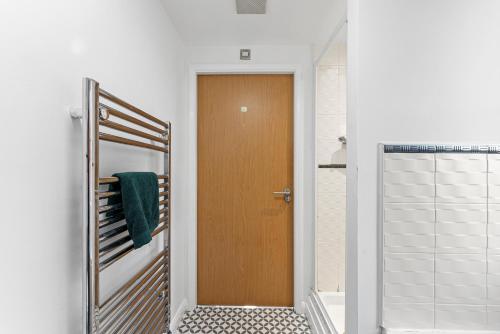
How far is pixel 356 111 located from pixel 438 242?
620 millimetres

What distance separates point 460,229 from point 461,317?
0.36 m

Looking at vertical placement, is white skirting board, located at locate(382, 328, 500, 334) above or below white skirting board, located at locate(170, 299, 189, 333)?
above

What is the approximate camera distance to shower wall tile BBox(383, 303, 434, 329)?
1213mm

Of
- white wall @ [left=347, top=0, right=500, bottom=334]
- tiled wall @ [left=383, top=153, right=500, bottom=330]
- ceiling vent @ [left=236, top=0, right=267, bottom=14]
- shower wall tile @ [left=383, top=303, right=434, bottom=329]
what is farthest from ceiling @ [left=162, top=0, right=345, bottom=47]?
shower wall tile @ [left=383, top=303, right=434, bottom=329]

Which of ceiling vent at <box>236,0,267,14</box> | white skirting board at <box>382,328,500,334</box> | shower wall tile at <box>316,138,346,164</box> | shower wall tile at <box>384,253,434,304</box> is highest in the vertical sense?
ceiling vent at <box>236,0,267,14</box>

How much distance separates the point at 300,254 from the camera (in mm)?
2381

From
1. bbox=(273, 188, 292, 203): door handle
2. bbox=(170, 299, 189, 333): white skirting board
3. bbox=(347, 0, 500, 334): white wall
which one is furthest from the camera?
bbox=(273, 188, 292, 203): door handle

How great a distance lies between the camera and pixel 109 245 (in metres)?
1.09

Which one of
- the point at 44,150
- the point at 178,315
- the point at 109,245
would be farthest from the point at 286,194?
the point at 44,150

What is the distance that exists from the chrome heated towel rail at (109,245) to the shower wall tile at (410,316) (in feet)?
3.45

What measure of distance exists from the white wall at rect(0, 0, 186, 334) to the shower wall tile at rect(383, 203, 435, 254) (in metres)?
1.16

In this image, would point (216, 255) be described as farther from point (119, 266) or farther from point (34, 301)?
point (34, 301)

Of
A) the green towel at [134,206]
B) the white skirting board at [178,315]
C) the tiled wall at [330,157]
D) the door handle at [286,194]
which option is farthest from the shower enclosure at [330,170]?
the green towel at [134,206]

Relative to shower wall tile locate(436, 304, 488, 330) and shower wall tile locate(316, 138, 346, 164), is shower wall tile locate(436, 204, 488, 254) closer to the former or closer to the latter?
shower wall tile locate(436, 304, 488, 330)
